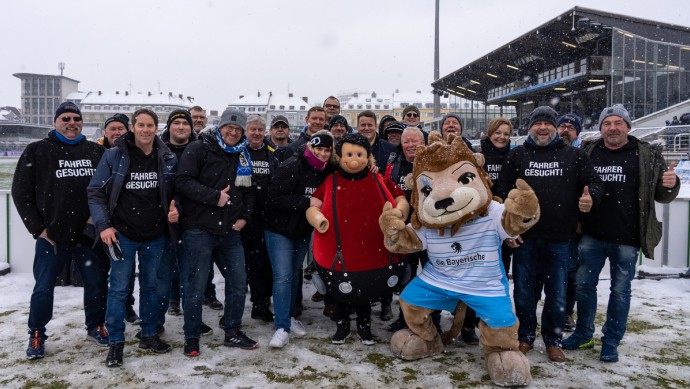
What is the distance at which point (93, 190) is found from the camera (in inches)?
142

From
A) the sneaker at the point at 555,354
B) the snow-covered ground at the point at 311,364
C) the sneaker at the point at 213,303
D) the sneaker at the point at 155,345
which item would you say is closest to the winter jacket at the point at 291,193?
the snow-covered ground at the point at 311,364

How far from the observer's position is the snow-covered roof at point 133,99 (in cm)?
8131

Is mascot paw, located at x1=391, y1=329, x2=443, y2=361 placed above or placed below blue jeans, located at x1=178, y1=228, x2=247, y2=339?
below

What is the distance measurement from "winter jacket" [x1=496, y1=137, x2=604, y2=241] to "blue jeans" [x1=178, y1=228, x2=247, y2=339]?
236 cm

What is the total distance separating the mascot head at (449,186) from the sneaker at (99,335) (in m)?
2.79

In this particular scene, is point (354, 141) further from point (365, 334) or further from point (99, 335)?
point (99, 335)

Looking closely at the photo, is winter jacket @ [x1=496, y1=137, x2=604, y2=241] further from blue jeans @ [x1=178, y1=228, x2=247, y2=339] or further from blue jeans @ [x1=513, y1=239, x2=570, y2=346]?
blue jeans @ [x1=178, y1=228, x2=247, y2=339]

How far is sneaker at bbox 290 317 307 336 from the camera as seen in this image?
14.1 ft

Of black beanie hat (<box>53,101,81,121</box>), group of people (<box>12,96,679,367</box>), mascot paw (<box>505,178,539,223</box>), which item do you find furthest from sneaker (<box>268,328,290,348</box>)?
black beanie hat (<box>53,101,81,121</box>)

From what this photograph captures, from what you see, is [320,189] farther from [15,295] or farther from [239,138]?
[15,295]

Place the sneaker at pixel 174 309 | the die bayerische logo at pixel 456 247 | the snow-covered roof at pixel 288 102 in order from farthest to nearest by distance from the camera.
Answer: the snow-covered roof at pixel 288 102, the sneaker at pixel 174 309, the die bayerische logo at pixel 456 247

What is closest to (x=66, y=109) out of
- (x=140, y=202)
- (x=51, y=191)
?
(x=51, y=191)

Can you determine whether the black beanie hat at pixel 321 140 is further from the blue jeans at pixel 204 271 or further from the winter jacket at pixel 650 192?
the winter jacket at pixel 650 192

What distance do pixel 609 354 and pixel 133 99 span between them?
293ft
